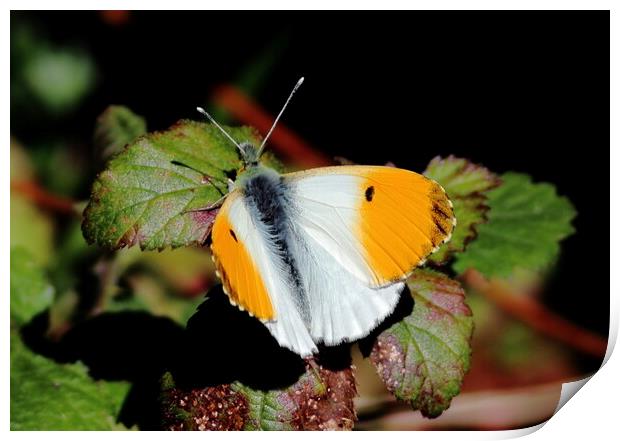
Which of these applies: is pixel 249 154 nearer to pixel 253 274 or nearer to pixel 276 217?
pixel 276 217

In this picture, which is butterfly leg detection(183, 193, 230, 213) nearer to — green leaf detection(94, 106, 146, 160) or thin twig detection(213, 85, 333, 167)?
green leaf detection(94, 106, 146, 160)

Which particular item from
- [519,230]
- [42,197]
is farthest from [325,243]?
[42,197]

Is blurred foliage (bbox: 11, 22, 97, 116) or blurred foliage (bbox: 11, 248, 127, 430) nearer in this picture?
blurred foliage (bbox: 11, 248, 127, 430)

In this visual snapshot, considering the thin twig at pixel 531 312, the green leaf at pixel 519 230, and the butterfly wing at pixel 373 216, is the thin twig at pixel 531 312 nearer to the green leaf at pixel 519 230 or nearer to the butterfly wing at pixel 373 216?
the green leaf at pixel 519 230

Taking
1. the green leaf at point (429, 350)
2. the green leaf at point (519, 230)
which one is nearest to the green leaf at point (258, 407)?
the green leaf at point (429, 350)

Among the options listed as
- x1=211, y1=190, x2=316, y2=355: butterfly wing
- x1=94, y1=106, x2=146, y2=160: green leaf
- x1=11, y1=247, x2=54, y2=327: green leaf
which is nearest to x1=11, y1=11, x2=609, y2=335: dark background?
x1=94, y1=106, x2=146, y2=160: green leaf

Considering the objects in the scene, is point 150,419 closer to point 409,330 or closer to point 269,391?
point 269,391
